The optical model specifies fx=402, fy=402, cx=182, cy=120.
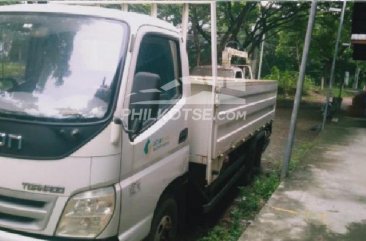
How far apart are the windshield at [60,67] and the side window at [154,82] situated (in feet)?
0.76

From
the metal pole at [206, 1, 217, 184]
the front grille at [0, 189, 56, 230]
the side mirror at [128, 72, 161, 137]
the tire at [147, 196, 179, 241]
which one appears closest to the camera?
the front grille at [0, 189, 56, 230]

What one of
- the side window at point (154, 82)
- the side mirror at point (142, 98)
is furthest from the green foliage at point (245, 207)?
the side mirror at point (142, 98)

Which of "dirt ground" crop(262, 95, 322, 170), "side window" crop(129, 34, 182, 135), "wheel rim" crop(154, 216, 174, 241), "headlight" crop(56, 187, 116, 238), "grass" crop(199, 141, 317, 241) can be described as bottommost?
"dirt ground" crop(262, 95, 322, 170)

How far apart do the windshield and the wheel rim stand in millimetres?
1370

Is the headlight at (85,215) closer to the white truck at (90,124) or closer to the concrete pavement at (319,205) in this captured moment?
the white truck at (90,124)

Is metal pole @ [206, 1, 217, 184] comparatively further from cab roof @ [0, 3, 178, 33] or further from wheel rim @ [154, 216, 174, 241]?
cab roof @ [0, 3, 178, 33]

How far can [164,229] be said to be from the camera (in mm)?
3736

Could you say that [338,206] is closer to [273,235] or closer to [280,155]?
[273,235]

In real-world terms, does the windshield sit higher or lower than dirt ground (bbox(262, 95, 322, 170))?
higher

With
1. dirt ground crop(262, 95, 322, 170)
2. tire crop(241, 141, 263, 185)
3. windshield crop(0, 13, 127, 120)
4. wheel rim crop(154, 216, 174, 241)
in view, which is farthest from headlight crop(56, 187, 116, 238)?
dirt ground crop(262, 95, 322, 170)

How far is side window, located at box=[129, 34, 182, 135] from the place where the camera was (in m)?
2.94

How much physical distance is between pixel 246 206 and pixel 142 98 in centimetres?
361

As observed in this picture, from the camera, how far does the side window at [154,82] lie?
9.64ft

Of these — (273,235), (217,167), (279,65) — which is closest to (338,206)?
(273,235)
